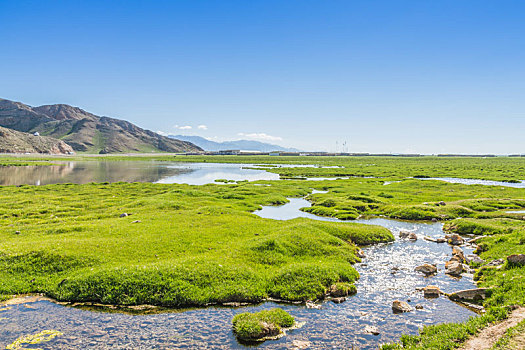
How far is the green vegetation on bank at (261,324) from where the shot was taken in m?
14.5

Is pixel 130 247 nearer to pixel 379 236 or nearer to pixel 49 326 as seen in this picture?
pixel 49 326

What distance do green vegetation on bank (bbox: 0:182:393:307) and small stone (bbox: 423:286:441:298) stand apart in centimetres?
440

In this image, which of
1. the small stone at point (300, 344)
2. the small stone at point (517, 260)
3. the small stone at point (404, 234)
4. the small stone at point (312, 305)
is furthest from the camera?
the small stone at point (404, 234)

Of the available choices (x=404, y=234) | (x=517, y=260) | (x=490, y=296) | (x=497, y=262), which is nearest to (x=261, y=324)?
(x=490, y=296)

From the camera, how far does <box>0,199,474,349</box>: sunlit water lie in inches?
554

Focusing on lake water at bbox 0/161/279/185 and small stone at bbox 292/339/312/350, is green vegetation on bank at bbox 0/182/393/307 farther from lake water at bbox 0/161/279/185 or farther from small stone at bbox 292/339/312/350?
lake water at bbox 0/161/279/185

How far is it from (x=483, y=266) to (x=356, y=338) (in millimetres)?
13710

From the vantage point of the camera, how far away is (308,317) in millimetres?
16391

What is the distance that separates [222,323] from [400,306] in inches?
392

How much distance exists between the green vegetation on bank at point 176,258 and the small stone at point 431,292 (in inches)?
173

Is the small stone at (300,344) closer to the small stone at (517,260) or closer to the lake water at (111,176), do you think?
the small stone at (517,260)

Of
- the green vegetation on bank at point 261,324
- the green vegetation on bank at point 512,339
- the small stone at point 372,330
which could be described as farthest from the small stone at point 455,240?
the green vegetation on bank at point 261,324

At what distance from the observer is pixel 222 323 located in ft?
51.6

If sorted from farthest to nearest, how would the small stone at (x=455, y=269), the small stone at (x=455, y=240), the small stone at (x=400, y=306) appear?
1. the small stone at (x=455, y=240)
2. the small stone at (x=455, y=269)
3. the small stone at (x=400, y=306)
